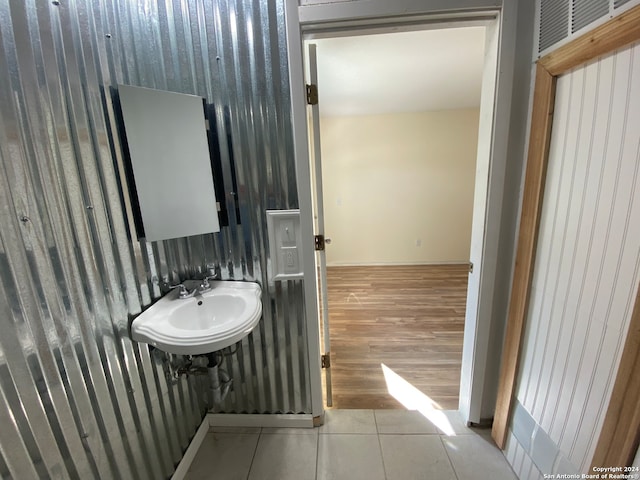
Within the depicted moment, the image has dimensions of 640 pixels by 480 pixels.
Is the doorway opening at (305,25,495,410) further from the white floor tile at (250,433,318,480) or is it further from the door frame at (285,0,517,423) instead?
the white floor tile at (250,433,318,480)

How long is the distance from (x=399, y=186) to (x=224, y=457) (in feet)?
12.4

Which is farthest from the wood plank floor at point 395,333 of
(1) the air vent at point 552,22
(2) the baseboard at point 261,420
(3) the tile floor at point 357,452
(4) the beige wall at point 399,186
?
(1) the air vent at point 552,22

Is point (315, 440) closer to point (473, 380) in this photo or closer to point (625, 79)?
point (473, 380)

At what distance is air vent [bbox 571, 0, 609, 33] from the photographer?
2.69 feet

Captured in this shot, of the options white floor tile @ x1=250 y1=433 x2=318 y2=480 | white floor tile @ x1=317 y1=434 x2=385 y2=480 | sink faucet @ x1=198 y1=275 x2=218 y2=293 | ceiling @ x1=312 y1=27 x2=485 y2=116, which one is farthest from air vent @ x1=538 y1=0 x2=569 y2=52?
white floor tile @ x1=250 y1=433 x2=318 y2=480

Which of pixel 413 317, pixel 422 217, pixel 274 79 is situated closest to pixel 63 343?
pixel 274 79

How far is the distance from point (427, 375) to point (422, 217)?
2.72 m

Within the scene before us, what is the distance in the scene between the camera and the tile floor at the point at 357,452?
1375mm

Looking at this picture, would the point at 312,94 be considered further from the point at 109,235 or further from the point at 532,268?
the point at 532,268

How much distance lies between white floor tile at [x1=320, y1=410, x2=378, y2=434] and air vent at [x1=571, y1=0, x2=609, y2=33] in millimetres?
2061

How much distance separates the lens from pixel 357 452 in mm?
1481

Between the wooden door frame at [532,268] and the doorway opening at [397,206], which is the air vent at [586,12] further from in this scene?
the doorway opening at [397,206]

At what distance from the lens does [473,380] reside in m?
1.50

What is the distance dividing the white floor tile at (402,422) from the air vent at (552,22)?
199 cm
